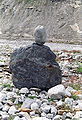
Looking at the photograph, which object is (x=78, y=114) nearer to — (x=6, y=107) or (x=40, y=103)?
(x=40, y=103)

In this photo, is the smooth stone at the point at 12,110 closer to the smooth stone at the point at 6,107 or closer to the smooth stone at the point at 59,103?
the smooth stone at the point at 6,107

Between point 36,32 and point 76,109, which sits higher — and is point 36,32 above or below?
above

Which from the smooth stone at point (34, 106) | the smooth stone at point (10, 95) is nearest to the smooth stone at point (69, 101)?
the smooth stone at point (34, 106)

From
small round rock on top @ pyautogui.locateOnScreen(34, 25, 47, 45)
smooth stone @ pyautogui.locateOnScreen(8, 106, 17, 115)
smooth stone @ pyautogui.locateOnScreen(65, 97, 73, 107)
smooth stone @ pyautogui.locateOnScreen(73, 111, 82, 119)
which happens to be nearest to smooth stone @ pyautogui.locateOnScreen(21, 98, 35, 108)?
smooth stone @ pyautogui.locateOnScreen(8, 106, 17, 115)

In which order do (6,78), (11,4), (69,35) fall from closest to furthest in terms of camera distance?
1. (6,78)
2. (69,35)
3. (11,4)

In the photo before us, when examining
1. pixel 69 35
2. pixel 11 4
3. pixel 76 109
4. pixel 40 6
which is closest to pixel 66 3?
pixel 40 6

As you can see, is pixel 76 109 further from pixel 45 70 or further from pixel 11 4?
pixel 11 4

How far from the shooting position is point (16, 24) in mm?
65812

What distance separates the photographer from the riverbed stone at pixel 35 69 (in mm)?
9727

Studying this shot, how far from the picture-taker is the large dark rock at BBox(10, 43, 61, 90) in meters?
9.73

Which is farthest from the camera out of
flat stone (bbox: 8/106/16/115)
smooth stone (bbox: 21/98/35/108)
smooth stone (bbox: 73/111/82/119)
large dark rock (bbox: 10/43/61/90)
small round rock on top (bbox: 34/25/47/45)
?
small round rock on top (bbox: 34/25/47/45)

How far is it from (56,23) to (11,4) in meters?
16.5

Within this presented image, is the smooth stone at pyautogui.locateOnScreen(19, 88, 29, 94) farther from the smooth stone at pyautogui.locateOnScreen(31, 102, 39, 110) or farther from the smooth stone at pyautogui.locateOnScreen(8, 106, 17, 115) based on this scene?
the smooth stone at pyautogui.locateOnScreen(8, 106, 17, 115)

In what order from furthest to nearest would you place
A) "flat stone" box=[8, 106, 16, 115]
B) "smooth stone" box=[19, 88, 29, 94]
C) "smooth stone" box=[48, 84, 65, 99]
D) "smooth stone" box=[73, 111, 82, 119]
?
"smooth stone" box=[19, 88, 29, 94]
"smooth stone" box=[48, 84, 65, 99]
"flat stone" box=[8, 106, 16, 115]
"smooth stone" box=[73, 111, 82, 119]
